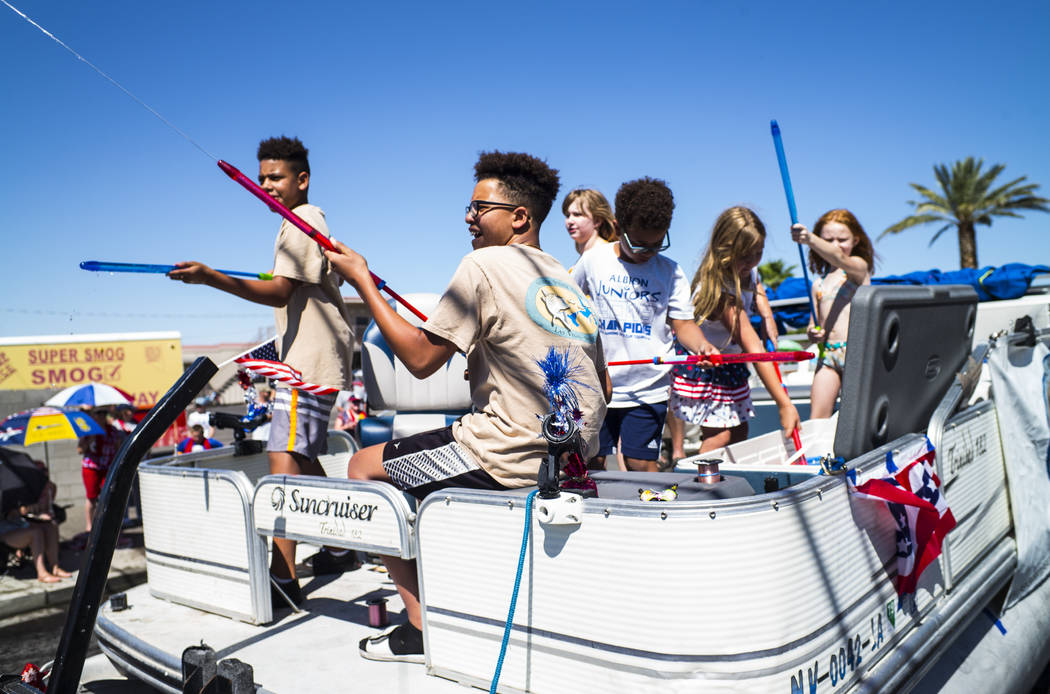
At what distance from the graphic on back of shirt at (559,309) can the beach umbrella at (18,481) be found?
649 centimetres

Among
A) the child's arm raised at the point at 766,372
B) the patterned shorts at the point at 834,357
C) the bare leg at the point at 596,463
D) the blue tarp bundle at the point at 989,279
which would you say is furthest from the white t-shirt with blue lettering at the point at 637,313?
the blue tarp bundle at the point at 989,279

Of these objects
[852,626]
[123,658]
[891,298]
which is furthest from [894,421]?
[123,658]

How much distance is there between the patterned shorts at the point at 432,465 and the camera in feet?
7.47

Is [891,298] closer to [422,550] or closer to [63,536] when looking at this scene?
[422,550]

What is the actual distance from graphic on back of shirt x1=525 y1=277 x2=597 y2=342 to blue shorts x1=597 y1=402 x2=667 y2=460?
1343 millimetres

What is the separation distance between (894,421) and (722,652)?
1137 mm

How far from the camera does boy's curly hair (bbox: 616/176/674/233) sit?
3600 millimetres

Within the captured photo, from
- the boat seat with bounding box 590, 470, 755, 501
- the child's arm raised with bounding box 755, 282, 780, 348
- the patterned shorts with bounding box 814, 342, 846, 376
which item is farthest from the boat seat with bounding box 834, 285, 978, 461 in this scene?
the child's arm raised with bounding box 755, 282, 780, 348

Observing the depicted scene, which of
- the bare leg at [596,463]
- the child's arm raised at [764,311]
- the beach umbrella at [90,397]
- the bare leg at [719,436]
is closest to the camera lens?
the bare leg at [596,463]

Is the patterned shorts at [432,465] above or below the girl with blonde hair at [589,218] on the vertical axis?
below

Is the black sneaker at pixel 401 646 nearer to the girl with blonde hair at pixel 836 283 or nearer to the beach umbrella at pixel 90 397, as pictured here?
the girl with blonde hair at pixel 836 283

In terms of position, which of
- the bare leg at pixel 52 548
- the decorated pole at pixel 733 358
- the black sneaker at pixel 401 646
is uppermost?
the decorated pole at pixel 733 358

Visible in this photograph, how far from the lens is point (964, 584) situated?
273 cm

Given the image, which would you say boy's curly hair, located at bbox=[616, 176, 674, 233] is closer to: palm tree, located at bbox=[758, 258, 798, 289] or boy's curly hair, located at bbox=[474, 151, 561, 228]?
boy's curly hair, located at bbox=[474, 151, 561, 228]
